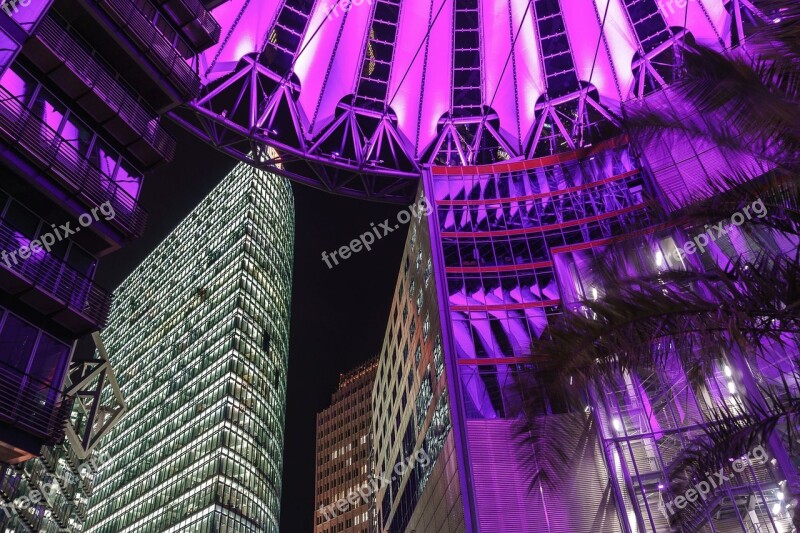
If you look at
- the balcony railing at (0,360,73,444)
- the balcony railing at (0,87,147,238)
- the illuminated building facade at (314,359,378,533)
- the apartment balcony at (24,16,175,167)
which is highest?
the illuminated building facade at (314,359,378,533)

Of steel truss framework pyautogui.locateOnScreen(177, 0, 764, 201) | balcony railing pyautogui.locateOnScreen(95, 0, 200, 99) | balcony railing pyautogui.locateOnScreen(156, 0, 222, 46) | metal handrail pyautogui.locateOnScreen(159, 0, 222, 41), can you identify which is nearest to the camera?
balcony railing pyautogui.locateOnScreen(95, 0, 200, 99)

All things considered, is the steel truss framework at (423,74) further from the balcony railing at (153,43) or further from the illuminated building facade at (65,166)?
the illuminated building facade at (65,166)

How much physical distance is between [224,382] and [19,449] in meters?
55.6

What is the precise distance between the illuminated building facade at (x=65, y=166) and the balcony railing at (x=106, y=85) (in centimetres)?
4

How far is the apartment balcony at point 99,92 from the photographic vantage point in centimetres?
1758

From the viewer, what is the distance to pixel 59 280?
17.2 metres

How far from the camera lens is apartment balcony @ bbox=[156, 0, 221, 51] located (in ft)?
71.5

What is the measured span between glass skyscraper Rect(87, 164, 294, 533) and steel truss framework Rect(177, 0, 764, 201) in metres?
40.8

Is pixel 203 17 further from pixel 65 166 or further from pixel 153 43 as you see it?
pixel 65 166

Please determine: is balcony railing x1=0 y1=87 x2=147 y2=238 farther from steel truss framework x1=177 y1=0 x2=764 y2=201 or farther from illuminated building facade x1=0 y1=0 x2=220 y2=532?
steel truss framework x1=177 y1=0 x2=764 y2=201

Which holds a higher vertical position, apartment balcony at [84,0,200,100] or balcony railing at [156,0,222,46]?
balcony railing at [156,0,222,46]

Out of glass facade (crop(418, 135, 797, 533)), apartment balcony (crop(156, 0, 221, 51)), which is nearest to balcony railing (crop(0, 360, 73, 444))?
glass facade (crop(418, 135, 797, 533))

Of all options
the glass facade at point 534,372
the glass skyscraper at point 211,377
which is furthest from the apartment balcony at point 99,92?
the glass skyscraper at point 211,377

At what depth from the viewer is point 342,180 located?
122 ft
